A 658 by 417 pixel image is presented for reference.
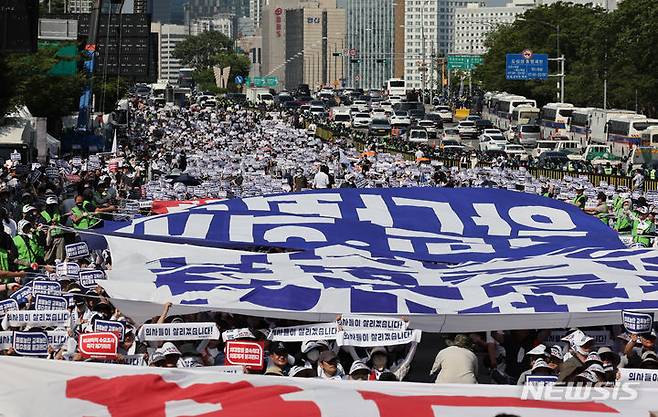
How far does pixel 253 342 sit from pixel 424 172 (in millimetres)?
30009

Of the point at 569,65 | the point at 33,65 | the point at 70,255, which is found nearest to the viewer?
the point at 70,255

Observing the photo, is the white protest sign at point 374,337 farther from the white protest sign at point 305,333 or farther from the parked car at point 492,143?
the parked car at point 492,143

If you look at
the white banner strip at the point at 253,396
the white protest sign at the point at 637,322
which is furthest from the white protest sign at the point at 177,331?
the white protest sign at the point at 637,322

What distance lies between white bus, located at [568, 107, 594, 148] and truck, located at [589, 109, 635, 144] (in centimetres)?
31

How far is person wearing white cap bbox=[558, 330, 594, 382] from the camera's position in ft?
40.1

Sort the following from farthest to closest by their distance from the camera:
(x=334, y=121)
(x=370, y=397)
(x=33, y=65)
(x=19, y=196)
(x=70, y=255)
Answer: (x=334, y=121) < (x=33, y=65) < (x=19, y=196) < (x=70, y=255) < (x=370, y=397)

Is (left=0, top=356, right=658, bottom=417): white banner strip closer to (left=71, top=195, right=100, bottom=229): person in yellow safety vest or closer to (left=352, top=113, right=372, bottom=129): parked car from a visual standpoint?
(left=71, top=195, right=100, bottom=229): person in yellow safety vest

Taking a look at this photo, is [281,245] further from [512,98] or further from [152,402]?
[512,98]

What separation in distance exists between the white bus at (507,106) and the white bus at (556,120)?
8.93 metres

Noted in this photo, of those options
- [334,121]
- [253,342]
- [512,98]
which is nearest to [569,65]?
[512,98]

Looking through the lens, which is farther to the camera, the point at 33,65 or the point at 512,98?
the point at 512,98

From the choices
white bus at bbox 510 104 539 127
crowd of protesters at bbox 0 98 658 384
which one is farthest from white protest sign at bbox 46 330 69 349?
white bus at bbox 510 104 539 127

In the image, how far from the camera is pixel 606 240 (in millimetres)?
19750

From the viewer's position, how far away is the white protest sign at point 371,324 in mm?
12672
